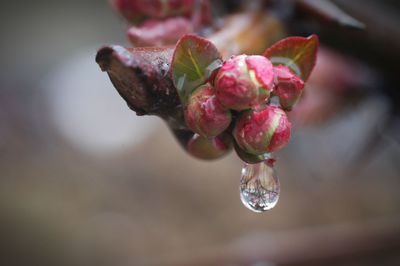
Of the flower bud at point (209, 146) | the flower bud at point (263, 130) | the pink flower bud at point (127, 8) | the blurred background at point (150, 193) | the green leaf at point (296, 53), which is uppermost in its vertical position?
the pink flower bud at point (127, 8)

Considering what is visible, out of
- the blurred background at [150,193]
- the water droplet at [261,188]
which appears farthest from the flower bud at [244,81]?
the blurred background at [150,193]

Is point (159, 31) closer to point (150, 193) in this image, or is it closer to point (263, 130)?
point (263, 130)

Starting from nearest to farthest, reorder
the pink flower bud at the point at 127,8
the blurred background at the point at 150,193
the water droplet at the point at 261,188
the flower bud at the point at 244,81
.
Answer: the flower bud at the point at 244,81
the water droplet at the point at 261,188
the pink flower bud at the point at 127,8
the blurred background at the point at 150,193

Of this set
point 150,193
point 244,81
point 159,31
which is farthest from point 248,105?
point 150,193

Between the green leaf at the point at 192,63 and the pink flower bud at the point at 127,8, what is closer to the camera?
the green leaf at the point at 192,63

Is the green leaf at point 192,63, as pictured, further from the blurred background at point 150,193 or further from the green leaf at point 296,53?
the blurred background at point 150,193

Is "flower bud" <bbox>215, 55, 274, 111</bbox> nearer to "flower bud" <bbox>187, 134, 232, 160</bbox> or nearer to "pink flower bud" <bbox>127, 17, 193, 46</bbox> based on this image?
"flower bud" <bbox>187, 134, 232, 160</bbox>

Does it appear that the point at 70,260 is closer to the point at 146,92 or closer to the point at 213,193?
the point at 213,193

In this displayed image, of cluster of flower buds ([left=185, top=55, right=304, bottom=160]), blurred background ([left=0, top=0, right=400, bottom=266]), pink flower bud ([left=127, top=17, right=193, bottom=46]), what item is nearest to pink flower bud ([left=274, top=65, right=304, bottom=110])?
cluster of flower buds ([left=185, top=55, right=304, bottom=160])
